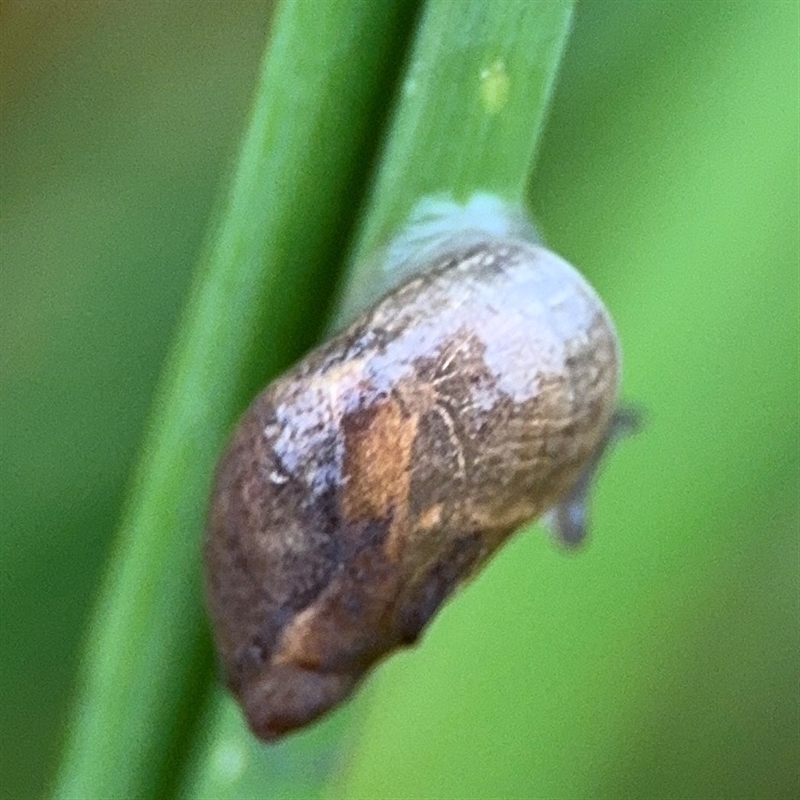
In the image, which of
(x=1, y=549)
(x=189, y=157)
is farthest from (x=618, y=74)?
(x=1, y=549)

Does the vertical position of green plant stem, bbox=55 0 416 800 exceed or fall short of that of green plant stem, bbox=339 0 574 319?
it falls short

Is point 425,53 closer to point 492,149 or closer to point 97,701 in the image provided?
point 492,149

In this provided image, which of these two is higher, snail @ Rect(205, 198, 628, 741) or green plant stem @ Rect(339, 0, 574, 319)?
green plant stem @ Rect(339, 0, 574, 319)

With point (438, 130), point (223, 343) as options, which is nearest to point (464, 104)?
point (438, 130)

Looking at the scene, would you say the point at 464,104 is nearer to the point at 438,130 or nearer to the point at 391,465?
the point at 438,130
